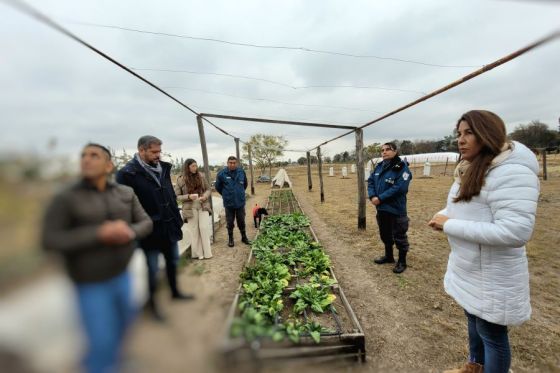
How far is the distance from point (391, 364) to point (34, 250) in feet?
11.0

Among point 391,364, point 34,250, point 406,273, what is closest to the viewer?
point 34,250

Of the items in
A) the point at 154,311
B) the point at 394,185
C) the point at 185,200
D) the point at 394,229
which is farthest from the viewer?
the point at 394,229

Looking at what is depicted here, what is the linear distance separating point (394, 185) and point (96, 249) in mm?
4887

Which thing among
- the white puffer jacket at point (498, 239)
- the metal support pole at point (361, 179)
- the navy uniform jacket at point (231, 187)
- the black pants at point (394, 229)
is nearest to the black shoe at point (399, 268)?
the black pants at point (394, 229)

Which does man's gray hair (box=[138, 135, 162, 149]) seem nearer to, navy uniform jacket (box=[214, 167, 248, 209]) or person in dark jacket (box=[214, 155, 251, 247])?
person in dark jacket (box=[214, 155, 251, 247])

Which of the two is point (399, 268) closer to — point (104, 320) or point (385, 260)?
point (385, 260)

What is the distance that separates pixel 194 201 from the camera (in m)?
4.33

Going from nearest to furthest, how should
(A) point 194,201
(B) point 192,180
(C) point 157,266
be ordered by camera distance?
1. (C) point 157,266
2. (A) point 194,201
3. (B) point 192,180

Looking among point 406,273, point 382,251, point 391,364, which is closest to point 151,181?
point 391,364

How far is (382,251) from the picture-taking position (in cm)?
634

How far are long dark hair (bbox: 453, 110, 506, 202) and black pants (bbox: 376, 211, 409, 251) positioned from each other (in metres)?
3.09

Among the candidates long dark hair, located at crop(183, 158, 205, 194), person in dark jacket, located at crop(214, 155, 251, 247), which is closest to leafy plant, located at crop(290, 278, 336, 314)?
long dark hair, located at crop(183, 158, 205, 194)

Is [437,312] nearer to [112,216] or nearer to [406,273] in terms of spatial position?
[406,273]

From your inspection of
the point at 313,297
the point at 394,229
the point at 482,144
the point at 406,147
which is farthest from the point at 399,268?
the point at 406,147
